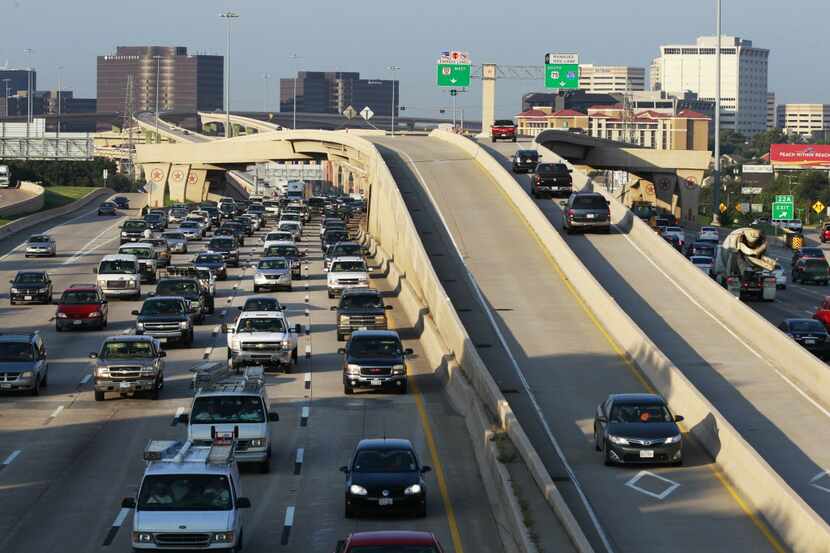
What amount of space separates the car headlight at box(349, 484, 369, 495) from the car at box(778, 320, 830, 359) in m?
26.9

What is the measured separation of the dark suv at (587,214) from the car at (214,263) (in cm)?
1499

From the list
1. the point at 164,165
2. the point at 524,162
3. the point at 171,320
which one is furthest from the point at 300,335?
the point at 164,165

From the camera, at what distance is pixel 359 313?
47562 mm

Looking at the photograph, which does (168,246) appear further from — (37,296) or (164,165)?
(164,165)

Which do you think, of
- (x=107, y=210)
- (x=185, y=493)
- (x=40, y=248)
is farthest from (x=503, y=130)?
(x=185, y=493)

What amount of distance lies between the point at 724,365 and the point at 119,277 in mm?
26208

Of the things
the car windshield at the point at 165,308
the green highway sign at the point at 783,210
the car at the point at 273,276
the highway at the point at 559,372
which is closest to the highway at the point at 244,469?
the car windshield at the point at 165,308

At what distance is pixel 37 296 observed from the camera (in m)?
58.0

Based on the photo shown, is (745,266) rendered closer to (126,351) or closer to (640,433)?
(126,351)

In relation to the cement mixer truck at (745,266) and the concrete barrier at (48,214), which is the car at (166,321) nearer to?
the cement mixer truck at (745,266)

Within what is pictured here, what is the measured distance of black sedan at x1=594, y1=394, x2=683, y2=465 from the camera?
96.5ft

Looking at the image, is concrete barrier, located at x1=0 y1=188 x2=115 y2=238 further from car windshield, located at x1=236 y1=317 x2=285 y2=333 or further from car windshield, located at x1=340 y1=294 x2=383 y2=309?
car windshield, located at x1=236 y1=317 x2=285 y2=333

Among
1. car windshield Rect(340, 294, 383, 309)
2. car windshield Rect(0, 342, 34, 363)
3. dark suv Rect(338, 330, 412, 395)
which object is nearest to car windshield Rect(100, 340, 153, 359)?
car windshield Rect(0, 342, 34, 363)

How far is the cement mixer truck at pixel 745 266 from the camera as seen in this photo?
60375 mm
